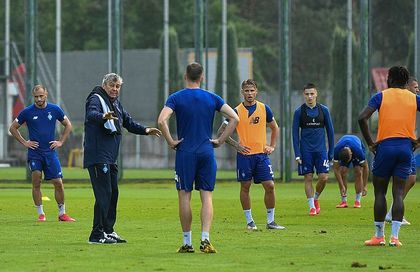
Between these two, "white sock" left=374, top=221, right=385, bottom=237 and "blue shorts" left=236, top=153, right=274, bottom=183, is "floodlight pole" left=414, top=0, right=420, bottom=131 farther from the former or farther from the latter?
"white sock" left=374, top=221, right=385, bottom=237

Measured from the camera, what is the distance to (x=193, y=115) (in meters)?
16.0

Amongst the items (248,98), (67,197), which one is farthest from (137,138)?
(248,98)

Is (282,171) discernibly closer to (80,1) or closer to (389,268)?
(80,1)

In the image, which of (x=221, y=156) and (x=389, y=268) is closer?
(x=389, y=268)

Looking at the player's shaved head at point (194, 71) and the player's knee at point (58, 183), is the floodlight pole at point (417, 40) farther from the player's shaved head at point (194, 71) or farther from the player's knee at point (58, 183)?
the player's shaved head at point (194, 71)

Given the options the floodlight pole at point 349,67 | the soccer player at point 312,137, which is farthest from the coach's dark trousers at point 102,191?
the floodlight pole at point 349,67

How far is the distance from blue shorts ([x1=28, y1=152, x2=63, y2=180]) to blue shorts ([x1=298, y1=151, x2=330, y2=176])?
4.70 m

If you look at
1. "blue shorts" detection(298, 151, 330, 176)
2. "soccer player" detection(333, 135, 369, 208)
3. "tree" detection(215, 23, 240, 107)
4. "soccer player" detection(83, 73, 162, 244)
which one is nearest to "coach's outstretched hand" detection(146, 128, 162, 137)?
"soccer player" detection(83, 73, 162, 244)

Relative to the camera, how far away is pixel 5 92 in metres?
63.9

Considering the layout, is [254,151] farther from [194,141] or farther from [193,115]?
[193,115]

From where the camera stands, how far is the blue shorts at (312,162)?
991 inches

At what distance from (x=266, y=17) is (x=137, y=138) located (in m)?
9.13

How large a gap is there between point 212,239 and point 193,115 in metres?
2.82

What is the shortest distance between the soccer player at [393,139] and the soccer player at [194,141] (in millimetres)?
2005
